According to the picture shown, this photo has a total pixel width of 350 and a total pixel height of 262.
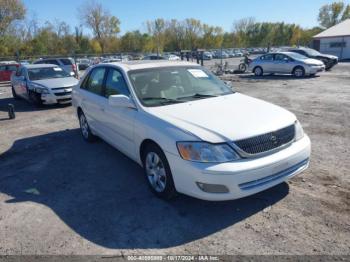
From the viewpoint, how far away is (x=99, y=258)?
287cm

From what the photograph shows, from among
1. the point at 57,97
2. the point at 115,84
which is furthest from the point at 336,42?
the point at 115,84

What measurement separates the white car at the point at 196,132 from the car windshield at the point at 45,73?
24.6 ft

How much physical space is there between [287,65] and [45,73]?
13.5 m

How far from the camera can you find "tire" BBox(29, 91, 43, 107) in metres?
10.7

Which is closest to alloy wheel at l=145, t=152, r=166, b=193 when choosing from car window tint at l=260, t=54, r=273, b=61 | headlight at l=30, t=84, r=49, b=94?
headlight at l=30, t=84, r=49, b=94

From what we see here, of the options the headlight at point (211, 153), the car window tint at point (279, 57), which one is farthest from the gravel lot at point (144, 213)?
the car window tint at point (279, 57)

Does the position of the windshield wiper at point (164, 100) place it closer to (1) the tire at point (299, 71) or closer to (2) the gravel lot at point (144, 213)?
(2) the gravel lot at point (144, 213)

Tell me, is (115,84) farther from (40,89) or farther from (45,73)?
(45,73)

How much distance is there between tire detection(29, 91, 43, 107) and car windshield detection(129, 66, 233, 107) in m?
7.41

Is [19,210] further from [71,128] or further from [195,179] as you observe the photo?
[71,128]

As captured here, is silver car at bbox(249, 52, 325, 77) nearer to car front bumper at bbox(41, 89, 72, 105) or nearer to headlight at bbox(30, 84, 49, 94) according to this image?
car front bumper at bbox(41, 89, 72, 105)

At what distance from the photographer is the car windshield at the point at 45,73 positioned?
11436 millimetres

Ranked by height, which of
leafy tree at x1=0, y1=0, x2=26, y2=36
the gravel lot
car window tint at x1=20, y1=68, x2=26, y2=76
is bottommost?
the gravel lot

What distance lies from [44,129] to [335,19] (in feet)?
310
